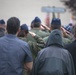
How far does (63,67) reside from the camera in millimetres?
2697

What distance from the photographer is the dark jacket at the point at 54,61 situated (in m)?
2.66

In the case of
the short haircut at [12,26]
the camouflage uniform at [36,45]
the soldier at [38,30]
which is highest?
the short haircut at [12,26]

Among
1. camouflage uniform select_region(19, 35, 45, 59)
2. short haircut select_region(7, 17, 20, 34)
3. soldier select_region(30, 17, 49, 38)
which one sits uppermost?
short haircut select_region(7, 17, 20, 34)

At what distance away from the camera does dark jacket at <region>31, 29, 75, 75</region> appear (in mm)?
2656

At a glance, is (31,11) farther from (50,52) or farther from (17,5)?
(50,52)

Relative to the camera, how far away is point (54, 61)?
2.67 metres

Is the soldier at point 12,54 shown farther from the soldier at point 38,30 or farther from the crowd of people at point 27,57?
the soldier at point 38,30

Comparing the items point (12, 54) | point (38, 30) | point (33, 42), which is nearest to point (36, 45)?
point (33, 42)

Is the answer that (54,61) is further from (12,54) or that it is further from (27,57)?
(12,54)

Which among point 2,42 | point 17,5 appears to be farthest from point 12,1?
point 2,42

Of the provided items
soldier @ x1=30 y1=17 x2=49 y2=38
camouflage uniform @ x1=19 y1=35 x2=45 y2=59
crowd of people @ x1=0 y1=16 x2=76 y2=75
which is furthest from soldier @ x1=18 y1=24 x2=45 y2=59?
crowd of people @ x1=0 y1=16 x2=76 y2=75

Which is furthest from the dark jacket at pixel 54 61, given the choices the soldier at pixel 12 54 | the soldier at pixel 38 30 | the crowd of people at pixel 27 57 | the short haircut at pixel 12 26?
the soldier at pixel 38 30

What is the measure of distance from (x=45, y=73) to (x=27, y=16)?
14.5 metres

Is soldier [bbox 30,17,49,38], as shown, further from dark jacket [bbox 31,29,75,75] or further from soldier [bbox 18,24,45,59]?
dark jacket [bbox 31,29,75,75]
